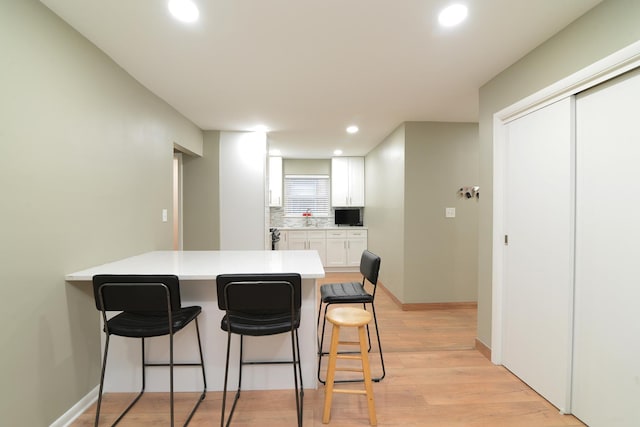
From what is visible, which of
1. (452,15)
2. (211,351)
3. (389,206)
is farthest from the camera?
(389,206)

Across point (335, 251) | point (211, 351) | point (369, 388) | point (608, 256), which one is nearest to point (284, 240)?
point (335, 251)

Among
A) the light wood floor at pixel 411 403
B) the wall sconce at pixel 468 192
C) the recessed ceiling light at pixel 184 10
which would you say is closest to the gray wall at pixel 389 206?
the wall sconce at pixel 468 192

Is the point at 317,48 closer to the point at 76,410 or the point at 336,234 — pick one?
the point at 76,410

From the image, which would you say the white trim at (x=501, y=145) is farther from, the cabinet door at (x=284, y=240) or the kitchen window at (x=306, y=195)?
the kitchen window at (x=306, y=195)

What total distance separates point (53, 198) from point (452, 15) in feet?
8.22

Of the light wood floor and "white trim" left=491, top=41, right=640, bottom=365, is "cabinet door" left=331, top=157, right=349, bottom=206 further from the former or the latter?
the light wood floor

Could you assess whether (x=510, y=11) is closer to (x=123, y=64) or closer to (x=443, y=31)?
(x=443, y=31)

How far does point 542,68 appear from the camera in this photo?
6.29ft

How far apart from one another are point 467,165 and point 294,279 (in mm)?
3150

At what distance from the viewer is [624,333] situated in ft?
4.81

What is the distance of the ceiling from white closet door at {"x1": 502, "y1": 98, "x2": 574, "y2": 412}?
63cm

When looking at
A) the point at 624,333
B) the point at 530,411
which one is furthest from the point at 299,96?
the point at 530,411

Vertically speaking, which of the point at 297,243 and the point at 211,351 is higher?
the point at 297,243

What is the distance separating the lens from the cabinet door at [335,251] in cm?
587
